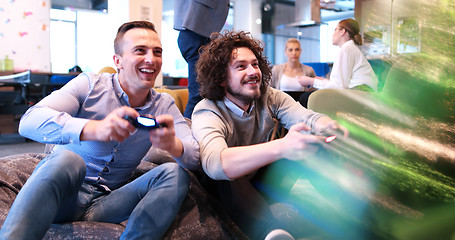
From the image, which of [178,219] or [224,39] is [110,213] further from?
[224,39]

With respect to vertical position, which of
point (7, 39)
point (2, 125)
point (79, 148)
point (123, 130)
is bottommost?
point (2, 125)

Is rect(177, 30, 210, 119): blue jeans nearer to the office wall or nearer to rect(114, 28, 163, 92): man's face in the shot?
rect(114, 28, 163, 92): man's face

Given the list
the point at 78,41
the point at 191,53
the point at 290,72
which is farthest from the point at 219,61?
the point at 78,41

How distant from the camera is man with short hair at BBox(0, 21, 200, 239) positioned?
1069 millimetres

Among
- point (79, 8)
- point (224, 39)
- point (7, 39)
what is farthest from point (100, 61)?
point (224, 39)

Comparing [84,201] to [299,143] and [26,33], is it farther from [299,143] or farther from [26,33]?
[26,33]

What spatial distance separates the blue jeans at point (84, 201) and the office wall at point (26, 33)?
6085mm

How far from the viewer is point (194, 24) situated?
7.13ft

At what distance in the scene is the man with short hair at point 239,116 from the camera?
4.28ft

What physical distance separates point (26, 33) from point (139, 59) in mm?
6082

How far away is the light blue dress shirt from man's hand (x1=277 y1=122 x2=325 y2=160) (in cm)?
33

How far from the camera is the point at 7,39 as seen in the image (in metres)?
6.45

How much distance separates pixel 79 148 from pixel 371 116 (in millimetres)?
996

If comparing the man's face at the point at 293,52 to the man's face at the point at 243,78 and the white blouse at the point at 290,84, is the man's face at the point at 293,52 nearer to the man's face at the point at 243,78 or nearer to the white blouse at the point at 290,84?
the white blouse at the point at 290,84
